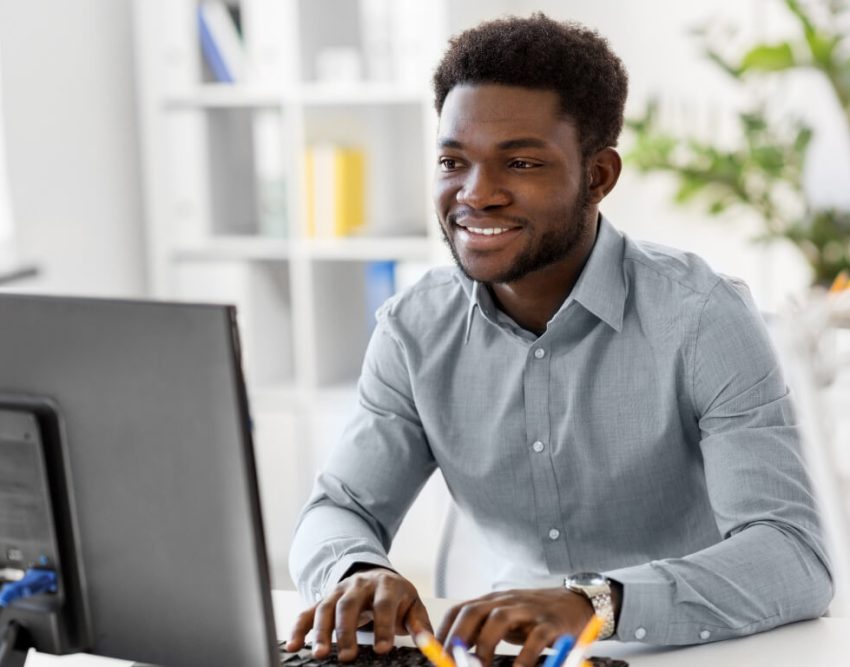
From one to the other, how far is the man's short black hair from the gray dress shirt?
15 centimetres

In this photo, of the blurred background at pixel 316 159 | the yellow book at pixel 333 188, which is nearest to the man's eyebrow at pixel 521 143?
the blurred background at pixel 316 159

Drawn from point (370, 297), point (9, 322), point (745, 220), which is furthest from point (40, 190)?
point (9, 322)

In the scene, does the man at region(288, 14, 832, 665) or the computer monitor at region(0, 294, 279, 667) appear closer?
the computer monitor at region(0, 294, 279, 667)

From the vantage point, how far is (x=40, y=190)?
3352mm

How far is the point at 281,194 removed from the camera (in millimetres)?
3486

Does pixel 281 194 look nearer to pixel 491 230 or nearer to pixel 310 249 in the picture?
pixel 310 249

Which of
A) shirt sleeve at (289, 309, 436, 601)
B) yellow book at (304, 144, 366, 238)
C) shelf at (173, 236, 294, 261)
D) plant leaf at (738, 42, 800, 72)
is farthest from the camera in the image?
shelf at (173, 236, 294, 261)

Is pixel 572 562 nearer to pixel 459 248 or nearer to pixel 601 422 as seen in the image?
pixel 601 422

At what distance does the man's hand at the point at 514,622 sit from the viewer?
1.17 m

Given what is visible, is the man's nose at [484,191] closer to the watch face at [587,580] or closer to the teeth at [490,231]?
the teeth at [490,231]

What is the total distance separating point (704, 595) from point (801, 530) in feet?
0.55

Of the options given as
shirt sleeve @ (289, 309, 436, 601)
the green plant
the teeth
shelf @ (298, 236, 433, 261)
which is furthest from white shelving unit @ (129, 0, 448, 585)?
the teeth

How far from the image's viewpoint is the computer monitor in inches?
37.2

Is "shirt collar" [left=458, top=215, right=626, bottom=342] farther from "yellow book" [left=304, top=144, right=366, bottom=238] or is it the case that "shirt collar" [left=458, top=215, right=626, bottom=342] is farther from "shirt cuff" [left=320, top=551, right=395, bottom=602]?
"yellow book" [left=304, top=144, right=366, bottom=238]
